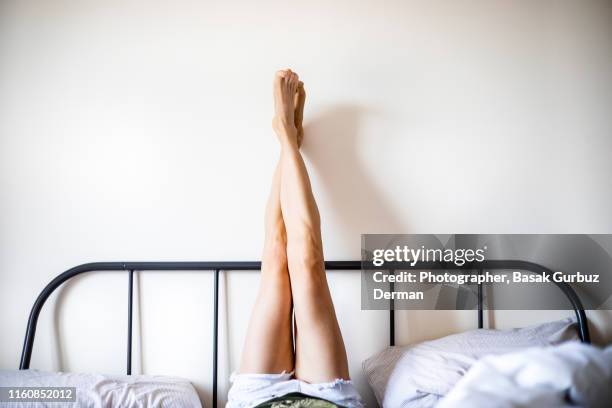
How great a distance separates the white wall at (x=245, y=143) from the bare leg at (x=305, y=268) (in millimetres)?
151

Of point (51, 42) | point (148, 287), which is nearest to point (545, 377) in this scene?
point (148, 287)

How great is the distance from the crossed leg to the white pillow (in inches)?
7.7

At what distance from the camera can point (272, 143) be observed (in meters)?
1.55

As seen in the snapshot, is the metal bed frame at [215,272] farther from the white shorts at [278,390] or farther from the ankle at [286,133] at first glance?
the ankle at [286,133]

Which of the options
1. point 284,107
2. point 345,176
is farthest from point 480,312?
point 284,107

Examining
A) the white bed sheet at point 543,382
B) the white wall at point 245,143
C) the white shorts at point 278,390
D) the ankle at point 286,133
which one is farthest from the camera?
the white wall at point 245,143

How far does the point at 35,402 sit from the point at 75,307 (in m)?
0.35

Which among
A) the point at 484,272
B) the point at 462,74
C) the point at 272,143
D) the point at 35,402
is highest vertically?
the point at 462,74

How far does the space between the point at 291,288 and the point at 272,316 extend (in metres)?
→ 0.11

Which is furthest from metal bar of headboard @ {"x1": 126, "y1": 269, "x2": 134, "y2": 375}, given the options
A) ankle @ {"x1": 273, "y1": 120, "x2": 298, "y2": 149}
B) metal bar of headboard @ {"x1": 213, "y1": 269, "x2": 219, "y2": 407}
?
ankle @ {"x1": 273, "y1": 120, "x2": 298, "y2": 149}

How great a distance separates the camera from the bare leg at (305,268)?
1233 mm

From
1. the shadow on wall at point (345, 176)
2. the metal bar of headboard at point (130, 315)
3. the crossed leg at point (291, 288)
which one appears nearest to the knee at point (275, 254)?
the crossed leg at point (291, 288)

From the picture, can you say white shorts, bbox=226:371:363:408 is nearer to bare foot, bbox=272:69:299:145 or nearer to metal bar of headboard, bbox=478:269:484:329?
metal bar of headboard, bbox=478:269:484:329

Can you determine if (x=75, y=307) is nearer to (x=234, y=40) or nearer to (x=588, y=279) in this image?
(x=234, y=40)
